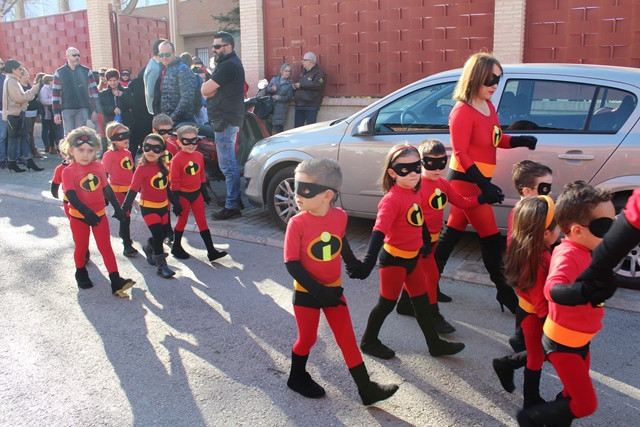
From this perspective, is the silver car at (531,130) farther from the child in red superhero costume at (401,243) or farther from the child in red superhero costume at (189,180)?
the child in red superhero costume at (401,243)

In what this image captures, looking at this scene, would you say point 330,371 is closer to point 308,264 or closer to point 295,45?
point 308,264

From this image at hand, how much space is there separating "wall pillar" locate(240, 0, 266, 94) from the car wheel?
7292mm

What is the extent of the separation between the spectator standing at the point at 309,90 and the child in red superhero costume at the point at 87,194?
7461 mm

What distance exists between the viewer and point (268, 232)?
23.3ft

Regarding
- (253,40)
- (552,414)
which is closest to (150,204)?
(552,414)

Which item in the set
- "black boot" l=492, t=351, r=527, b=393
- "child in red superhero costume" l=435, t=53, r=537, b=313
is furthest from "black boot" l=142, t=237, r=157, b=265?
"black boot" l=492, t=351, r=527, b=393

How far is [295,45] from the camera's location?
13.3 m

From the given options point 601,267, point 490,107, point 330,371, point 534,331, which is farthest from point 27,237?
point 601,267

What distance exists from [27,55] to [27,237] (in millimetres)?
15501

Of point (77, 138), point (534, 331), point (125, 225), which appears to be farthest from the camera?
point (125, 225)

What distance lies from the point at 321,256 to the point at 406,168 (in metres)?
0.80

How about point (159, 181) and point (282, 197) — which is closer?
point (159, 181)

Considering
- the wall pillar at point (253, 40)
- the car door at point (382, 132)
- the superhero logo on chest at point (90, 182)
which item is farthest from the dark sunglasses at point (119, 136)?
the wall pillar at point (253, 40)

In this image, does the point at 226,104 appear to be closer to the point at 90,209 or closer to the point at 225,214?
the point at 225,214
